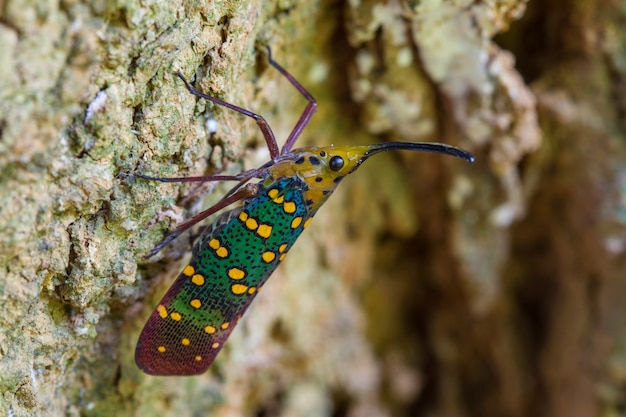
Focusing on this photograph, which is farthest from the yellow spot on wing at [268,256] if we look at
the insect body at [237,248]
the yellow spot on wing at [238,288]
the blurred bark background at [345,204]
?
the blurred bark background at [345,204]

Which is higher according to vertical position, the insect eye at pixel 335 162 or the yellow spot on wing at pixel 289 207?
the insect eye at pixel 335 162

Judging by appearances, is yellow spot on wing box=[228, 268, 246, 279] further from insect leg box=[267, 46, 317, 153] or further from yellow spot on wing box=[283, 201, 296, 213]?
insect leg box=[267, 46, 317, 153]

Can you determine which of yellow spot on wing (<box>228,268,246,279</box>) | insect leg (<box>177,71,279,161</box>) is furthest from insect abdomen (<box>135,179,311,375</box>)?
insect leg (<box>177,71,279,161</box>)

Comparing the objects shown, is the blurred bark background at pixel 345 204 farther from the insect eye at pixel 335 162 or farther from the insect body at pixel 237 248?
the insect eye at pixel 335 162

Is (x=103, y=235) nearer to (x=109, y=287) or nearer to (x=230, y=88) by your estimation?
(x=109, y=287)

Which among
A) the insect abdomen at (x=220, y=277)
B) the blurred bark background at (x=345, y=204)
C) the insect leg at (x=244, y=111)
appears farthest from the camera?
the insect abdomen at (x=220, y=277)

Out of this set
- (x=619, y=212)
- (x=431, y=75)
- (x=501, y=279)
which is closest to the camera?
(x=431, y=75)

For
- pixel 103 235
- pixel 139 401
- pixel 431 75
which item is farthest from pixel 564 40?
pixel 139 401

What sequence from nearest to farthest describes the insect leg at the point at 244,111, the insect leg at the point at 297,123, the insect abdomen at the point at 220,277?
the insect leg at the point at 244,111, the insect abdomen at the point at 220,277, the insect leg at the point at 297,123
